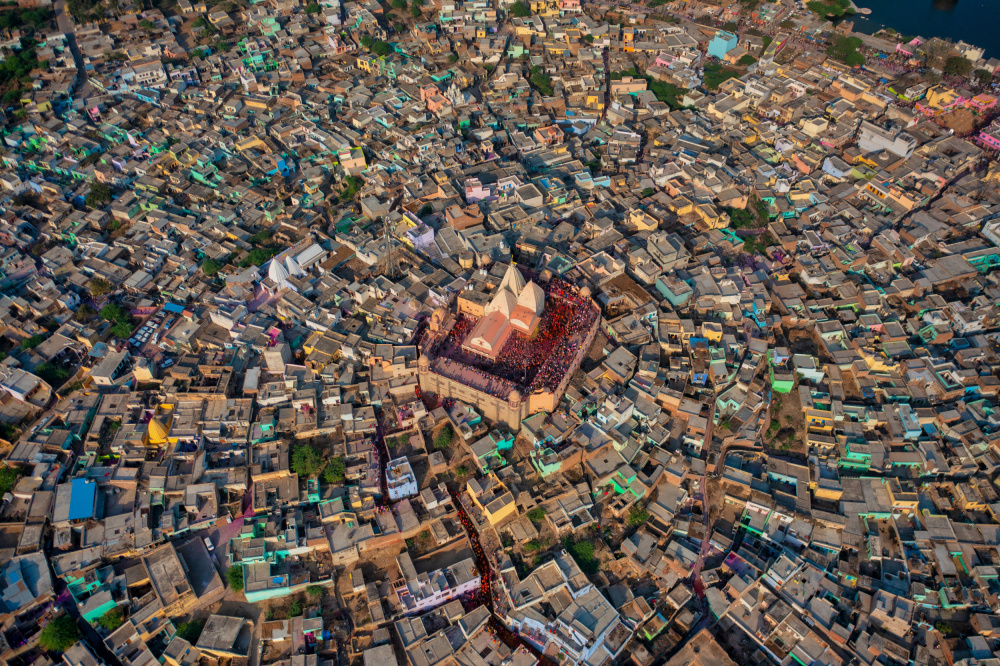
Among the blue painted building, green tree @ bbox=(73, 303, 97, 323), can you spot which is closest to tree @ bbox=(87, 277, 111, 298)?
green tree @ bbox=(73, 303, 97, 323)

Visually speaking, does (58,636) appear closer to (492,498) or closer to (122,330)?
(122,330)

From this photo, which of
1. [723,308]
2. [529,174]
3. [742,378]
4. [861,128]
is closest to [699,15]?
[861,128]

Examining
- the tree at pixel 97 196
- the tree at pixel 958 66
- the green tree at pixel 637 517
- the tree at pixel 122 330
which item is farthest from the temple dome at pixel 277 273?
the tree at pixel 958 66

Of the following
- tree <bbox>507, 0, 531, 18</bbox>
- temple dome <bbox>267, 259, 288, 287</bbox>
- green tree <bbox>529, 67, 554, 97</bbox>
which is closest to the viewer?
temple dome <bbox>267, 259, 288, 287</bbox>

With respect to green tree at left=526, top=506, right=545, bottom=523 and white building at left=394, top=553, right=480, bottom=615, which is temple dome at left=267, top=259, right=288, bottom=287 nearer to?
white building at left=394, top=553, right=480, bottom=615

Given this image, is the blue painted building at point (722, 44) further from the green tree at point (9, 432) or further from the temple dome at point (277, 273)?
the green tree at point (9, 432)
